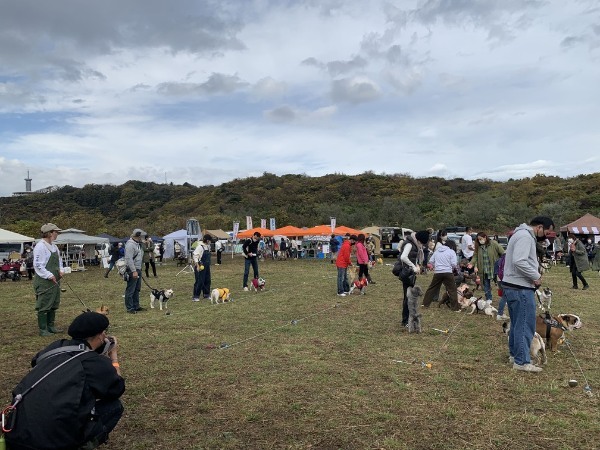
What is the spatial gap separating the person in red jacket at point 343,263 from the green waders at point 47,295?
6.26 m

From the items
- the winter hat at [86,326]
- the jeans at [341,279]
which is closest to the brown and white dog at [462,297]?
the jeans at [341,279]

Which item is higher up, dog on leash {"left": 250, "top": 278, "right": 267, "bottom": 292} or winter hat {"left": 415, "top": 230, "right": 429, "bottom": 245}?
winter hat {"left": 415, "top": 230, "right": 429, "bottom": 245}

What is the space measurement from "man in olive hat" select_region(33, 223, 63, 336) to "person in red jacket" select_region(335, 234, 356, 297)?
6.24 m

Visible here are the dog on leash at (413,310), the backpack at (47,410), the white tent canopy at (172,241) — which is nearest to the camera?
the backpack at (47,410)

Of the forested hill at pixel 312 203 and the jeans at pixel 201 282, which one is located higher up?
the forested hill at pixel 312 203

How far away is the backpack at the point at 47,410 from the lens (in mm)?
2506

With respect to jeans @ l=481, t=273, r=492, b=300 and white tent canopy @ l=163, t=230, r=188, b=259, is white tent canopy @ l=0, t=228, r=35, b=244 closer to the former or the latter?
white tent canopy @ l=163, t=230, r=188, b=259

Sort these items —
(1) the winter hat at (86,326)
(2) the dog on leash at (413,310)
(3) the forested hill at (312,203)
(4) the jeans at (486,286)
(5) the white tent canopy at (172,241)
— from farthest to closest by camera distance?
(3) the forested hill at (312,203), (5) the white tent canopy at (172,241), (4) the jeans at (486,286), (2) the dog on leash at (413,310), (1) the winter hat at (86,326)

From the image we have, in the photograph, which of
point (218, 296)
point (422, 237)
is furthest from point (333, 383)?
point (218, 296)

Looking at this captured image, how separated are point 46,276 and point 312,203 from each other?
57.5 meters

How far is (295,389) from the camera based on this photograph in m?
4.88

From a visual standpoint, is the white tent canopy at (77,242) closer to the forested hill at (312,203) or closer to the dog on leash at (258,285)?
the forested hill at (312,203)

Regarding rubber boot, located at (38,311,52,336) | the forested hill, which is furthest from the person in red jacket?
the forested hill

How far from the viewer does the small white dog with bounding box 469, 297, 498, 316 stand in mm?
8922
